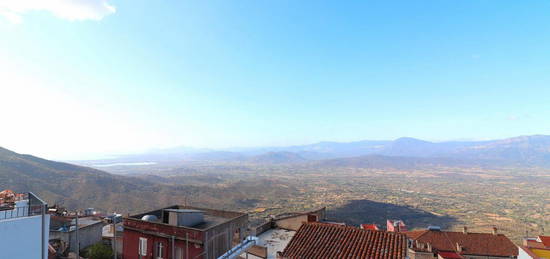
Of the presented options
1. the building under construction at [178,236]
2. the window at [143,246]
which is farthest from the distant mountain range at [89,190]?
the window at [143,246]

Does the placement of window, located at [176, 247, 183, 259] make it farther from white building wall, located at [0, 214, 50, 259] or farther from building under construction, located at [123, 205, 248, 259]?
white building wall, located at [0, 214, 50, 259]

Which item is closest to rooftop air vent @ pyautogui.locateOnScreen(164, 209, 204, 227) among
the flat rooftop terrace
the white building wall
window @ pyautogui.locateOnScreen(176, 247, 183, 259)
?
the flat rooftop terrace

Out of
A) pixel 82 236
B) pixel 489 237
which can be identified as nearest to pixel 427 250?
pixel 489 237

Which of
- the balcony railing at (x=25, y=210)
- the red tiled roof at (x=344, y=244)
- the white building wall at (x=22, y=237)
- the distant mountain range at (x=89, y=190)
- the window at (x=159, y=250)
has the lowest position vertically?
the distant mountain range at (x=89, y=190)

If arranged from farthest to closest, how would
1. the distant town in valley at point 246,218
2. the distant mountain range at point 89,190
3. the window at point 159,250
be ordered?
1. the distant mountain range at point 89,190
2. the window at point 159,250
3. the distant town in valley at point 246,218

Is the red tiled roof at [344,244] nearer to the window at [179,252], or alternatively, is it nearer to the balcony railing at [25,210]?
the window at [179,252]

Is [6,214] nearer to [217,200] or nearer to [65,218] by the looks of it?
[65,218]

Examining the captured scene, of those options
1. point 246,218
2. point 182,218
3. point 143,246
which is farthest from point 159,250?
point 246,218
